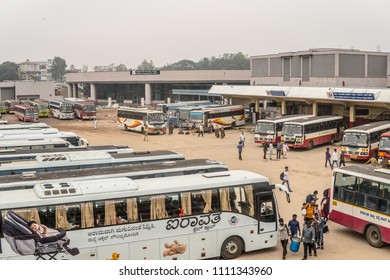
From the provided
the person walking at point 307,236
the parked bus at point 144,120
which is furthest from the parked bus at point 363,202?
the parked bus at point 144,120

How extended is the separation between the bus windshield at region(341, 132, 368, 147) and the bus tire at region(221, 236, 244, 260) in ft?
50.7

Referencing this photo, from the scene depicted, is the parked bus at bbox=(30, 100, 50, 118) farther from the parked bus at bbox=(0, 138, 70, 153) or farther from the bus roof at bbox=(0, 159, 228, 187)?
the bus roof at bbox=(0, 159, 228, 187)

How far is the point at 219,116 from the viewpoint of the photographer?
41.4 m

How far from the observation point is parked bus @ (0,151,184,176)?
16.7 metres

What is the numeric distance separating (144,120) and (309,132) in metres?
13.9


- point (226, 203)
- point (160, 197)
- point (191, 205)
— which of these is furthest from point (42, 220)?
point (226, 203)

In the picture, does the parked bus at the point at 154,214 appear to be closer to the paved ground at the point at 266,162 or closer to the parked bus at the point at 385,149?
the paved ground at the point at 266,162

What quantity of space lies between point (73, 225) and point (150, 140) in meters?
A: 25.5

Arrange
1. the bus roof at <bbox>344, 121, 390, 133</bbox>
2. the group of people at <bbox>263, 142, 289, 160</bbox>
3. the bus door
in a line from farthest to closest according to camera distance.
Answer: the group of people at <bbox>263, 142, 289, 160</bbox> → the bus roof at <bbox>344, 121, 390, 133</bbox> → the bus door

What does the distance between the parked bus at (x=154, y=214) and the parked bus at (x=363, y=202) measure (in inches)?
94.9

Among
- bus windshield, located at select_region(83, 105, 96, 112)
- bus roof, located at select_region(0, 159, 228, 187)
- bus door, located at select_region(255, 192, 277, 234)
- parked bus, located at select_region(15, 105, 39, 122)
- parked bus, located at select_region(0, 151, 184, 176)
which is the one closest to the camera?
bus door, located at select_region(255, 192, 277, 234)

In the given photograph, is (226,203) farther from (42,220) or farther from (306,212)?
(42,220)

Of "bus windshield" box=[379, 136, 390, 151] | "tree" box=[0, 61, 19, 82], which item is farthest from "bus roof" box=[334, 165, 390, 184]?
"tree" box=[0, 61, 19, 82]

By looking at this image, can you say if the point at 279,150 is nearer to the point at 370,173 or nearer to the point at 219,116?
the point at 370,173
